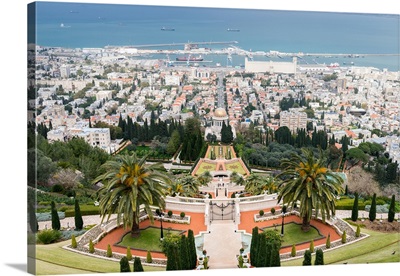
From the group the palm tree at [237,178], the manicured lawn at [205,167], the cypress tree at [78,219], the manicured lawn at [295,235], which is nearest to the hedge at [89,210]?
the cypress tree at [78,219]

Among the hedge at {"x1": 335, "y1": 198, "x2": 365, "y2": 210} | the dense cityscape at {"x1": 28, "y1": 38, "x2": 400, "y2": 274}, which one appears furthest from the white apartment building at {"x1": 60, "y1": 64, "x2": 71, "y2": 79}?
the hedge at {"x1": 335, "y1": 198, "x2": 365, "y2": 210}

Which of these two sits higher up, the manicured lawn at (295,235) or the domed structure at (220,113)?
the domed structure at (220,113)

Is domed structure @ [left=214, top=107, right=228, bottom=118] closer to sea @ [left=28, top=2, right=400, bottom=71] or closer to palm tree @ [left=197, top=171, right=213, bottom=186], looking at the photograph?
sea @ [left=28, top=2, right=400, bottom=71]

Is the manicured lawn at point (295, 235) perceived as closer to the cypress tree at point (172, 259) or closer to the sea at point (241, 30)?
the cypress tree at point (172, 259)

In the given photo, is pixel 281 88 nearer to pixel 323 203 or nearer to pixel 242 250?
pixel 323 203

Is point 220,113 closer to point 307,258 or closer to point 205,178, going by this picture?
point 205,178
